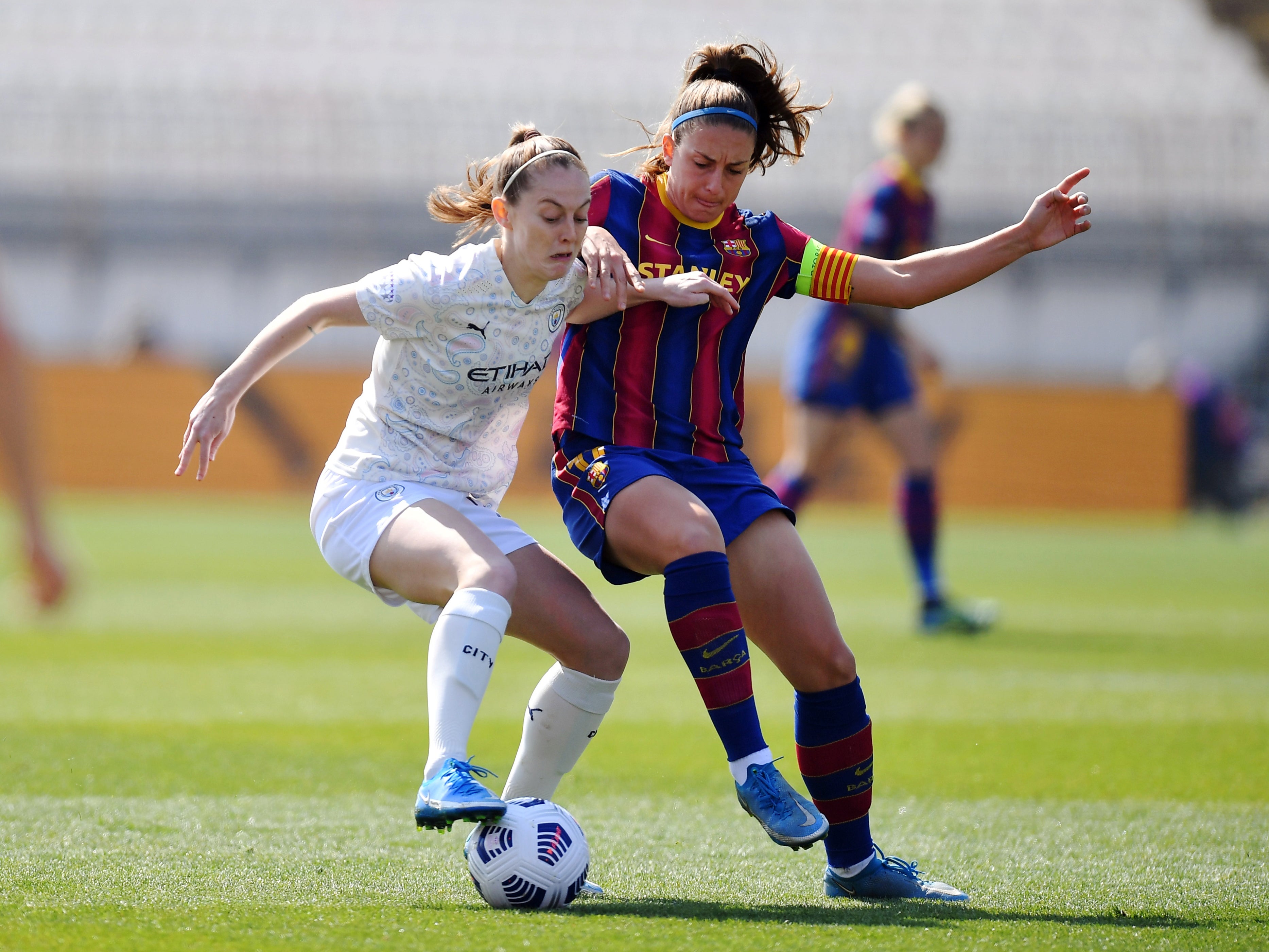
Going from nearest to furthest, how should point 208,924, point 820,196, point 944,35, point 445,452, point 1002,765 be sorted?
point 208,924 < point 445,452 < point 1002,765 < point 820,196 < point 944,35

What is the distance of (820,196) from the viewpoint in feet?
87.3

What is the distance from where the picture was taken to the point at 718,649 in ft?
9.88

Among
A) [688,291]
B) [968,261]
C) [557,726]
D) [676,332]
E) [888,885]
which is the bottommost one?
[888,885]

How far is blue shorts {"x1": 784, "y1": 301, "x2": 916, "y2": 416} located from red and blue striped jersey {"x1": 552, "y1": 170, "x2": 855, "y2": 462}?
12.5ft

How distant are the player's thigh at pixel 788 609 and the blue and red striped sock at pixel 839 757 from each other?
0.04 metres

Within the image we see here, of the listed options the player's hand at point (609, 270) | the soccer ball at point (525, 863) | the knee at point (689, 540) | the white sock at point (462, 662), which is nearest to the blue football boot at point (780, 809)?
the soccer ball at point (525, 863)

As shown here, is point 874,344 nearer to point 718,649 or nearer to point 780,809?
point 718,649

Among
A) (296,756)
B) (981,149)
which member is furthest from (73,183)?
(296,756)

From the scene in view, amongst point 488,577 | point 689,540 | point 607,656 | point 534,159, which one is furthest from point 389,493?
point 534,159

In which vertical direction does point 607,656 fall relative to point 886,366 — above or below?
below

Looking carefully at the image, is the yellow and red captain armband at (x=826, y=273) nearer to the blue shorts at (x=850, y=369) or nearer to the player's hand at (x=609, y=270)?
the player's hand at (x=609, y=270)

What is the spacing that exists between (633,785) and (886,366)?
361 cm

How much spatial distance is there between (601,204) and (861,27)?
32.8 metres

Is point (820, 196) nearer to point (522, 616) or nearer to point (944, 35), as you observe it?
point (944, 35)
